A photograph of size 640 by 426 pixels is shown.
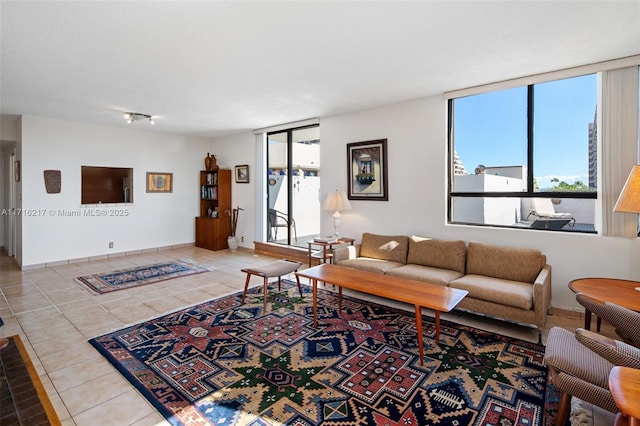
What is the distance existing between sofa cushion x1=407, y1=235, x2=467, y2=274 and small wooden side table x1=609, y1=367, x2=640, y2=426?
246 cm

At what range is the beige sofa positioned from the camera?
9.46ft

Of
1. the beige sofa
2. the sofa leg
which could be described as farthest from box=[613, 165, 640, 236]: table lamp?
the sofa leg

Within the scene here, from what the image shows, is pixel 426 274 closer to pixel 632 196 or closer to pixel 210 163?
pixel 632 196

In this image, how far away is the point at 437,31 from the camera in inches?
101

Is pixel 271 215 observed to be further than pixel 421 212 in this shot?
Yes

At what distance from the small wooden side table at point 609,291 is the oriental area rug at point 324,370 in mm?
576

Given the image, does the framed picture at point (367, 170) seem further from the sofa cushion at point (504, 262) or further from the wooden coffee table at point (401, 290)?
the wooden coffee table at point (401, 290)

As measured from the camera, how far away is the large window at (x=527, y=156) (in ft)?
11.3

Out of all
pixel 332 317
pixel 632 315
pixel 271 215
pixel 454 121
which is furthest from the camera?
pixel 271 215

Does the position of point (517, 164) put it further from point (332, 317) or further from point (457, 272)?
point (332, 317)

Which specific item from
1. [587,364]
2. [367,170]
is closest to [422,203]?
[367,170]

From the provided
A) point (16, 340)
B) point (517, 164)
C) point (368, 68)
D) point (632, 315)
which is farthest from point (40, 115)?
point (632, 315)

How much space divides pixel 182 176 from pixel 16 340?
4.96 meters

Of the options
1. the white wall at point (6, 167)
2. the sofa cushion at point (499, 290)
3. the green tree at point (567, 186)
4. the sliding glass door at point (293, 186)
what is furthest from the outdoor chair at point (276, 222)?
the white wall at point (6, 167)
